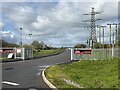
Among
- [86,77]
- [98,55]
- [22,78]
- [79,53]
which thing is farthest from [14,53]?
[86,77]

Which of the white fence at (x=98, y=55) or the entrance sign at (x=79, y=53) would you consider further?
the white fence at (x=98, y=55)

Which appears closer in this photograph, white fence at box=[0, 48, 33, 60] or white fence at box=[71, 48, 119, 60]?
white fence at box=[71, 48, 119, 60]

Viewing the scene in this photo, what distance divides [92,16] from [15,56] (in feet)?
92.9

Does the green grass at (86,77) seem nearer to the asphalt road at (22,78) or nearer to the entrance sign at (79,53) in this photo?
the asphalt road at (22,78)

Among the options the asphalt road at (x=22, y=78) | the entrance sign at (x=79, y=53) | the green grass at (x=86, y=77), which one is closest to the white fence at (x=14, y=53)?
the entrance sign at (x=79, y=53)

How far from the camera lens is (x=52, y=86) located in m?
15.7

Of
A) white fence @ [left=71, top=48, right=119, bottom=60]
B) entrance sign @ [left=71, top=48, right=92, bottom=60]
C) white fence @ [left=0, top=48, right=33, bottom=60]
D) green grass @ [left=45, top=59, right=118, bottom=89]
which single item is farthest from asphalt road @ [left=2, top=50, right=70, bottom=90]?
white fence @ [left=0, top=48, right=33, bottom=60]

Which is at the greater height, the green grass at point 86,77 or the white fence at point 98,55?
the white fence at point 98,55

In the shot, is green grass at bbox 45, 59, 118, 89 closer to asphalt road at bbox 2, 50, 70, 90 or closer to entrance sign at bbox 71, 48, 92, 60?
asphalt road at bbox 2, 50, 70, 90

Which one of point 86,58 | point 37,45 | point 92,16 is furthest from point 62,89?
point 37,45

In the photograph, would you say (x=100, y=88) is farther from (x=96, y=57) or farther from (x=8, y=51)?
(x=8, y=51)

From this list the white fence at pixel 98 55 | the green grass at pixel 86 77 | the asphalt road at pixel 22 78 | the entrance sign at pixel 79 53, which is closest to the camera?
the green grass at pixel 86 77

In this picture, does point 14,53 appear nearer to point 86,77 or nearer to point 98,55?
point 98,55

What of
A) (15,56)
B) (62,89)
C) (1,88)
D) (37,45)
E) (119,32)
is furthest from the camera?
(37,45)
